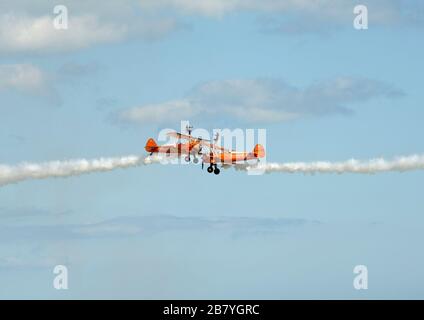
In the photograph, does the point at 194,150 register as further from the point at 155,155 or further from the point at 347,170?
the point at 347,170

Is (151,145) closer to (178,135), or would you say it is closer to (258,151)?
(178,135)

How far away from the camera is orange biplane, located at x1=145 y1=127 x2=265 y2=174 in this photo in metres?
129

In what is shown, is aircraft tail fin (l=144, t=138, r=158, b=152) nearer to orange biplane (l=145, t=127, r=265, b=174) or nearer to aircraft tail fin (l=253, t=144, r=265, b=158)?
orange biplane (l=145, t=127, r=265, b=174)

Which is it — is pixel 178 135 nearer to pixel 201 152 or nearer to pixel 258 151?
pixel 201 152

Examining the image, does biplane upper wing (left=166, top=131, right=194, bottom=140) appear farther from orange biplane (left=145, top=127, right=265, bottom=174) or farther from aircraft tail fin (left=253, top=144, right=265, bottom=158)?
aircraft tail fin (left=253, top=144, right=265, bottom=158)

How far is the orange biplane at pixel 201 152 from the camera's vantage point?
12938cm

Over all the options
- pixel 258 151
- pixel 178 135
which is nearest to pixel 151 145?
pixel 178 135

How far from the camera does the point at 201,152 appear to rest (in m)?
130

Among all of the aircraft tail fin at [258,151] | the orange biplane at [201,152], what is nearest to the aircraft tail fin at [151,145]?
the orange biplane at [201,152]

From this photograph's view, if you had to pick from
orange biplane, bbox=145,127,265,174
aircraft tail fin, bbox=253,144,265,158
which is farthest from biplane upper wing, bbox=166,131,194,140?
aircraft tail fin, bbox=253,144,265,158
